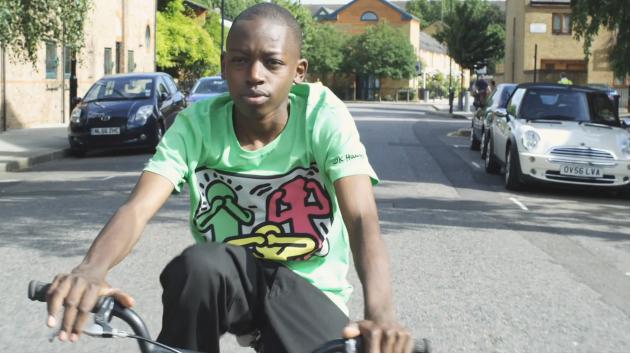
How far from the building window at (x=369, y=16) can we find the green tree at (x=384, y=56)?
1735 cm

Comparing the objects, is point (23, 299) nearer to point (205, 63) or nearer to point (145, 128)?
point (145, 128)

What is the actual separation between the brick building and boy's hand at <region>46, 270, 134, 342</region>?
18365 millimetres

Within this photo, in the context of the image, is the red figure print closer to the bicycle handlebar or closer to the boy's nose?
the boy's nose

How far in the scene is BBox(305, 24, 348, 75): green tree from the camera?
84.7 m

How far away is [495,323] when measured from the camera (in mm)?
5961

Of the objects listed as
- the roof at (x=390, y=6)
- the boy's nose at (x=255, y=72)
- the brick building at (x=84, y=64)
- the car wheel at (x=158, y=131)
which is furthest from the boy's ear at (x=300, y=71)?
the roof at (x=390, y=6)

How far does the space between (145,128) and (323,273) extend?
17.3 m

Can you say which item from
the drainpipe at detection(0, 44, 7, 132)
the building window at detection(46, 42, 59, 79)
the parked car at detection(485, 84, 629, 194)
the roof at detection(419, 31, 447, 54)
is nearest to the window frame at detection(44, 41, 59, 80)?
the building window at detection(46, 42, 59, 79)

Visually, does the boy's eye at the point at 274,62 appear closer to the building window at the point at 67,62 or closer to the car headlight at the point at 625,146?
the car headlight at the point at 625,146

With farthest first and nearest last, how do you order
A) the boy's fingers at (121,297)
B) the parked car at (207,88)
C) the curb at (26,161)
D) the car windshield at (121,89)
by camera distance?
1. the parked car at (207,88)
2. the car windshield at (121,89)
3. the curb at (26,161)
4. the boy's fingers at (121,297)

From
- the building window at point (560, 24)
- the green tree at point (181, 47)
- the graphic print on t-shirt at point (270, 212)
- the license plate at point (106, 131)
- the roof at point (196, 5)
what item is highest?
the roof at point (196, 5)

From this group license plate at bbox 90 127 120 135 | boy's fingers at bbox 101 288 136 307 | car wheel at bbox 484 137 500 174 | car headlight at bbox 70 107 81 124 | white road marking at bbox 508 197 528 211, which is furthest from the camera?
car headlight at bbox 70 107 81 124

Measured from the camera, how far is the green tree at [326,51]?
84.7m

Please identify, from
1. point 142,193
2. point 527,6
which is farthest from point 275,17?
point 527,6
